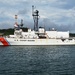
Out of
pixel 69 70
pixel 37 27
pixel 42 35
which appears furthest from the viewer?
pixel 37 27

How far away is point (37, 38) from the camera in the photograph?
93.4 metres

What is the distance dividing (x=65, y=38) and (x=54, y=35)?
3.71 meters

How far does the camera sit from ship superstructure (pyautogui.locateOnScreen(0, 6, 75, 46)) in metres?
91.2

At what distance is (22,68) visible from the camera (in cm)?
3353

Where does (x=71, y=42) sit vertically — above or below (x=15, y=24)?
below

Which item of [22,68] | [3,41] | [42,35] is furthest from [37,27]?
[22,68]

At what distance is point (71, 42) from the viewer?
96438 mm

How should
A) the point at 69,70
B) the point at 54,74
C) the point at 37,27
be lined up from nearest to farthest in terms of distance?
the point at 54,74 < the point at 69,70 < the point at 37,27

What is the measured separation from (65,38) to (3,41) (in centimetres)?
2056

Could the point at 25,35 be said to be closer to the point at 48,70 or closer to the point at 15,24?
the point at 15,24

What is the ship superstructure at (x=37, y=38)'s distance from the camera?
9119cm

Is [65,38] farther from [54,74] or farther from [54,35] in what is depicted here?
[54,74]

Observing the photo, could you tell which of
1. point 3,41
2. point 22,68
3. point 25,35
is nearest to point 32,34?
point 25,35

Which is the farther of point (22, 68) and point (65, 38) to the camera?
point (65, 38)
